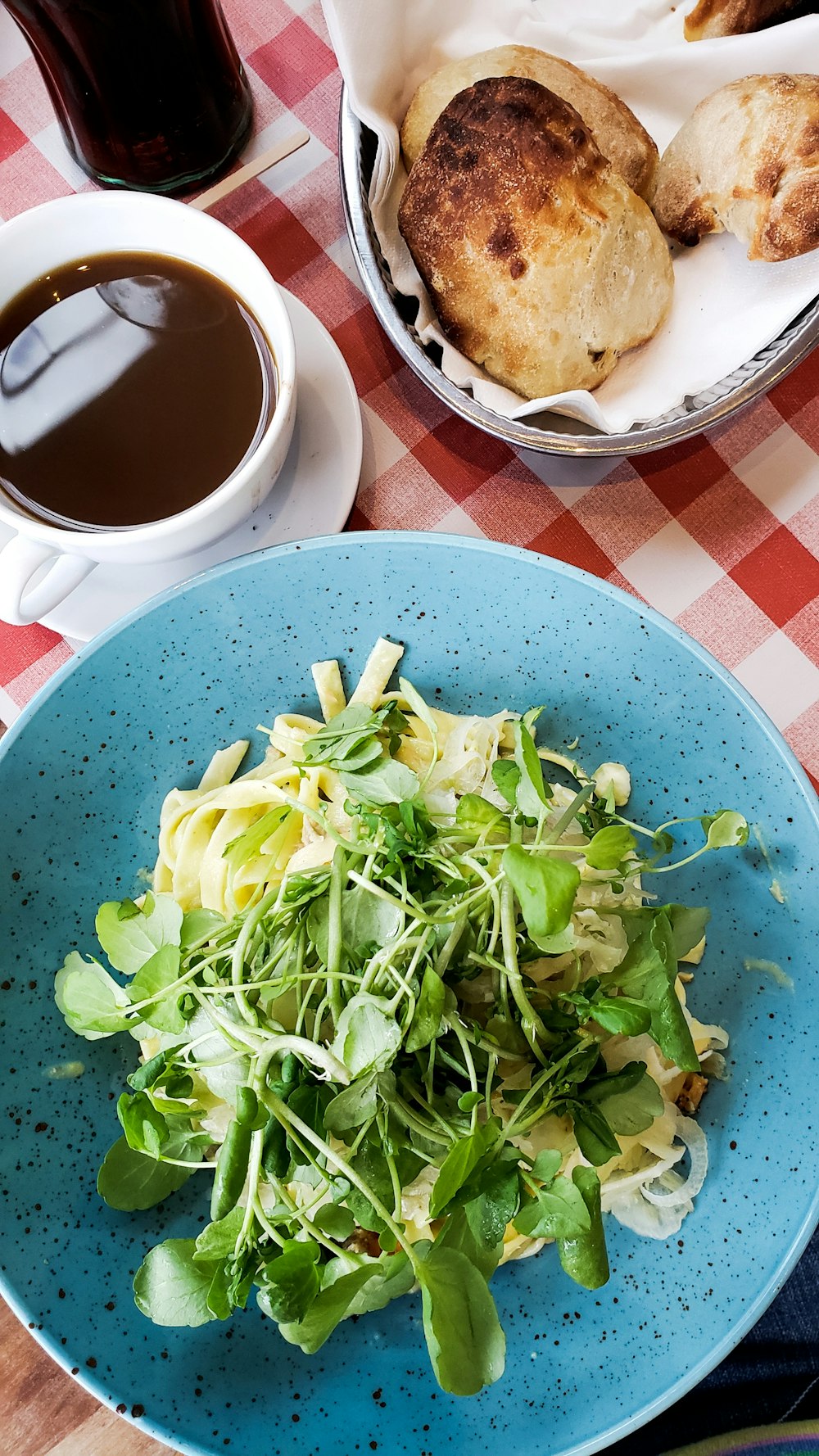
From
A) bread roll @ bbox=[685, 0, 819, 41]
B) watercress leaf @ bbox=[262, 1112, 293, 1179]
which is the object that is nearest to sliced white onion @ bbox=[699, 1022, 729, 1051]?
watercress leaf @ bbox=[262, 1112, 293, 1179]

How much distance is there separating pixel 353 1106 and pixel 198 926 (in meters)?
0.15

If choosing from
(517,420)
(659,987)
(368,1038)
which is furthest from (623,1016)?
(517,420)

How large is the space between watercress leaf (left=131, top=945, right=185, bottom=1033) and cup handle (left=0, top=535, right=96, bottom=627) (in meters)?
0.26

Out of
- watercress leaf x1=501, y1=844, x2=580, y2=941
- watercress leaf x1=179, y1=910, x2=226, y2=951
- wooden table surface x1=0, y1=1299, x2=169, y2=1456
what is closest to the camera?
watercress leaf x1=501, y1=844, x2=580, y2=941

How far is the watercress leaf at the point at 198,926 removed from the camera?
A: 65 cm

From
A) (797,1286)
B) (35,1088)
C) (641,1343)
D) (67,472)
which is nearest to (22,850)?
(35,1088)

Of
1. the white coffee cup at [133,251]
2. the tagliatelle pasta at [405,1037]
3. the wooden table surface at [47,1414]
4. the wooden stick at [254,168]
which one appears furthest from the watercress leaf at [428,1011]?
the wooden stick at [254,168]

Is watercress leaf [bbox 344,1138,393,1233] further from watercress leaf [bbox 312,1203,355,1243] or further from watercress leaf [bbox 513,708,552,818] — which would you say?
watercress leaf [bbox 513,708,552,818]

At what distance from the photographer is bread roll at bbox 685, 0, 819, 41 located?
2.65 feet

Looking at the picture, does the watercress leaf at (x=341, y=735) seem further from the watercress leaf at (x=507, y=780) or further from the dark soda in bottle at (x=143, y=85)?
the dark soda in bottle at (x=143, y=85)

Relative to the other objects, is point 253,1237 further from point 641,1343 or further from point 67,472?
point 67,472

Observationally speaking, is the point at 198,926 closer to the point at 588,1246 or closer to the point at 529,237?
the point at 588,1246

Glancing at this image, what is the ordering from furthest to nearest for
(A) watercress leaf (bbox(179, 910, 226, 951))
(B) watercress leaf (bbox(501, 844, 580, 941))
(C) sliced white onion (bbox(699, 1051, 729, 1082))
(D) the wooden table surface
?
1. (D) the wooden table surface
2. (C) sliced white onion (bbox(699, 1051, 729, 1082))
3. (A) watercress leaf (bbox(179, 910, 226, 951))
4. (B) watercress leaf (bbox(501, 844, 580, 941))

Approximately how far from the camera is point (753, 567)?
2.96 feet
